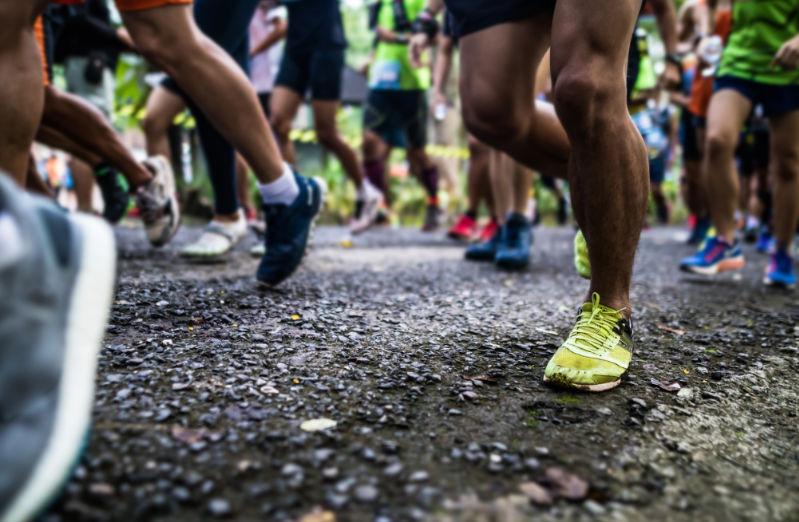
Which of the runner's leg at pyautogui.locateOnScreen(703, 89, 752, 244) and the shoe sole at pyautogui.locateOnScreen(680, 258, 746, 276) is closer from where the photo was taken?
the runner's leg at pyautogui.locateOnScreen(703, 89, 752, 244)

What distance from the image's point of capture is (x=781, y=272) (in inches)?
124

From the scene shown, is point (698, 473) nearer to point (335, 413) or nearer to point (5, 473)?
point (335, 413)

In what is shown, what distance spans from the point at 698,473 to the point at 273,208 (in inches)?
63.3

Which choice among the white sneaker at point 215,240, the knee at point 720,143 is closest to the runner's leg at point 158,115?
the white sneaker at point 215,240

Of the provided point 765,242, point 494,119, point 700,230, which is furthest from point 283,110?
point 765,242

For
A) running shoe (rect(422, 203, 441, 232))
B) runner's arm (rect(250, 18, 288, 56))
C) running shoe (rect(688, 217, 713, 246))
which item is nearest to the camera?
runner's arm (rect(250, 18, 288, 56))

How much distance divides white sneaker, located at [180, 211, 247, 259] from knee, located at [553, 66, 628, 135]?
201 cm

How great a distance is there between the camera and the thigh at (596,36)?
1.29 m

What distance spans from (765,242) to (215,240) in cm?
504

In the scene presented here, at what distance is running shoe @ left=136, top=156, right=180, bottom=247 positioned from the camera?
9.38ft

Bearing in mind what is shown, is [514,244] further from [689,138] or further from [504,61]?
[689,138]

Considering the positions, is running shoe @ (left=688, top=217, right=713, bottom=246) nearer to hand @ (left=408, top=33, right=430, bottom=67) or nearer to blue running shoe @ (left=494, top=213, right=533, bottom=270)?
blue running shoe @ (left=494, top=213, right=533, bottom=270)

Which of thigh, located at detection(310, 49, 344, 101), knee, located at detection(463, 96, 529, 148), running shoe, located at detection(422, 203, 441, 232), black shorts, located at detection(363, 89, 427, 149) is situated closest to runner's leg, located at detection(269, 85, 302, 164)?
thigh, located at detection(310, 49, 344, 101)

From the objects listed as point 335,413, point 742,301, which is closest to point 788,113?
point 742,301
